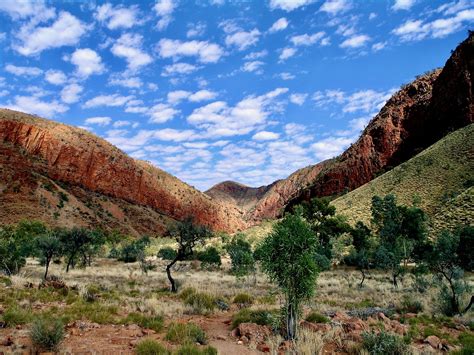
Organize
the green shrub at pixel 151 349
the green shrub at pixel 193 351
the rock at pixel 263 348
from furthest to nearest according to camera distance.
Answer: the rock at pixel 263 348, the green shrub at pixel 151 349, the green shrub at pixel 193 351

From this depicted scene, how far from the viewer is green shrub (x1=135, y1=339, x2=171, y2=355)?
913 centimetres

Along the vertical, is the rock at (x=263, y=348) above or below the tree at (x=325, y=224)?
below

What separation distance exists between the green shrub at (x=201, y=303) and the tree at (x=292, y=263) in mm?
5331

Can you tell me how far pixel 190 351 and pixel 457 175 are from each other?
2060 inches

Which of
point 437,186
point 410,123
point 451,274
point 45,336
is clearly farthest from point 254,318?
point 410,123

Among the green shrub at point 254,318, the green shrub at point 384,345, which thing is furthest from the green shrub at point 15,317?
the green shrub at point 384,345

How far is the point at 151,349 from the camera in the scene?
922cm

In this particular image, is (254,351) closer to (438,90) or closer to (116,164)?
(438,90)

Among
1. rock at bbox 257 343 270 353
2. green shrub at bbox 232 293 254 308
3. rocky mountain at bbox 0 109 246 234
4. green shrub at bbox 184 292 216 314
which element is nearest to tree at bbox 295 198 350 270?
green shrub at bbox 232 293 254 308

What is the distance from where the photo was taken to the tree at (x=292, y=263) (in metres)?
11.8

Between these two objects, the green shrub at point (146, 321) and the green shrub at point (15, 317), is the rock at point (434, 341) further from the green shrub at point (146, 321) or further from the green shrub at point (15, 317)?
the green shrub at point (15, 317)

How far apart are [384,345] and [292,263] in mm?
3646

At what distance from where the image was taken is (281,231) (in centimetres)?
1238

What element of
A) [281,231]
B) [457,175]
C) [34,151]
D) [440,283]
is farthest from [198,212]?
[281,231]
